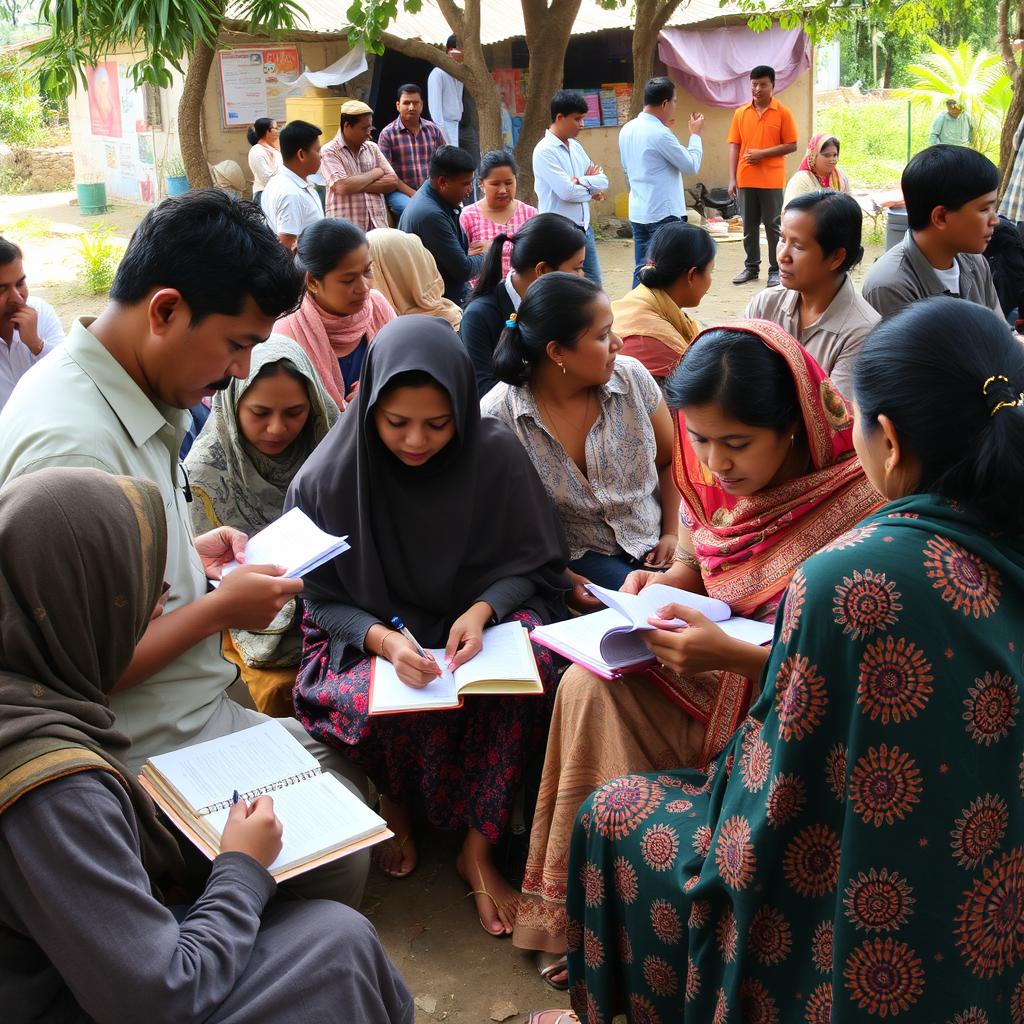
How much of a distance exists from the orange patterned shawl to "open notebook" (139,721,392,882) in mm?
848

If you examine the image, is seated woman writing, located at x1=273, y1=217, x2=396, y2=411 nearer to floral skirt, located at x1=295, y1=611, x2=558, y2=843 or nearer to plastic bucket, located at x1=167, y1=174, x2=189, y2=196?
floral skirt, located at x1=295, y1=611, x2=558, y2=843

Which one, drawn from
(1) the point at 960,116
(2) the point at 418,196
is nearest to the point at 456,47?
(2) the point at 418,196

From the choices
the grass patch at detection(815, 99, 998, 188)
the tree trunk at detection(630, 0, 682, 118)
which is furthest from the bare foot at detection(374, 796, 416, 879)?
the grass patch at detection(815, 99, 998, 188)

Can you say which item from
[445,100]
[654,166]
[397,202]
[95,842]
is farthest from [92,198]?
[95,842]

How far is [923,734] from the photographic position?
1.56m

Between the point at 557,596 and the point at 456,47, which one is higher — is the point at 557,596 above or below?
below

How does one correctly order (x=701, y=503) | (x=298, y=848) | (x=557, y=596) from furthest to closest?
(x=557, y=596), (x=701, y=503), (x=298, y=848)

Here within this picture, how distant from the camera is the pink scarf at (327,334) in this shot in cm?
428

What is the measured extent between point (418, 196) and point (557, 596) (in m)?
3.96

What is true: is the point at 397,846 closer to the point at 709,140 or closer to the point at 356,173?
the point at 356,173

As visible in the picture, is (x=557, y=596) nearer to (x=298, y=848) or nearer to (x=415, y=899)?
(x=415, y=899)

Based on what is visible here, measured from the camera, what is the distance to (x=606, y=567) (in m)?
3.41

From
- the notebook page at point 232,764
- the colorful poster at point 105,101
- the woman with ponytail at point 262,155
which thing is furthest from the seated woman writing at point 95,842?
the colorful poster at point 105,101

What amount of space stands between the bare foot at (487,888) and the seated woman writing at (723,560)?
19 centimetres
